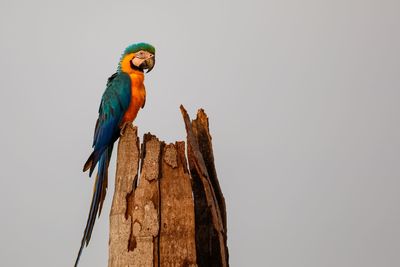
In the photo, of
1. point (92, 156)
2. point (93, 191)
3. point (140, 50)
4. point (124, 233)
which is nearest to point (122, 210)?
point (124, 233)

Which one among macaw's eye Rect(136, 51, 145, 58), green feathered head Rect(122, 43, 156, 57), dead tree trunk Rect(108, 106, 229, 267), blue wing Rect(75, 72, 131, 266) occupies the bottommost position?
dead tree trunk Rect(108, 106, 229, 267)

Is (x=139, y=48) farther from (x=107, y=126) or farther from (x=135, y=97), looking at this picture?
(x=107, y=126)

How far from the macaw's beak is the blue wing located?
12.6 inches

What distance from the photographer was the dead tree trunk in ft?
→ 12.0

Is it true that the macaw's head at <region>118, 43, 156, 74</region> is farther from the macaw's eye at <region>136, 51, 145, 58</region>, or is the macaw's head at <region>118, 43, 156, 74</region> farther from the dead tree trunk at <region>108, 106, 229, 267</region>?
the dead tree trunk at <region>108, 106, 229, 267</region>

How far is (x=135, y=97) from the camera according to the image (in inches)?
264

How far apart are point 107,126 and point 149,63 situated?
128 cm

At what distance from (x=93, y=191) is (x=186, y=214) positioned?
4.72ft

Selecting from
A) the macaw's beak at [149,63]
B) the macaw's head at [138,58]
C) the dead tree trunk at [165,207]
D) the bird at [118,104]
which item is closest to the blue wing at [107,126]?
the bird at [118,104]

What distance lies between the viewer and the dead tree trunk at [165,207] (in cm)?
364

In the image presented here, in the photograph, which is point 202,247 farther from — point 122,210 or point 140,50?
point 140,50

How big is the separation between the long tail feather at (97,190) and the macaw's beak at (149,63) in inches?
65.3

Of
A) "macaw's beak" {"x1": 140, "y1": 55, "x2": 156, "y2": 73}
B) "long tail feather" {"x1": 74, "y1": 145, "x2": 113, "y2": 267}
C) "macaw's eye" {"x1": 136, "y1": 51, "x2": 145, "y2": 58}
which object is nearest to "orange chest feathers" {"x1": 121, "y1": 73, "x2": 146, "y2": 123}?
"macaw's beak" {"x1": 140, "y1": 55, "x2": 156, "y2": 73}

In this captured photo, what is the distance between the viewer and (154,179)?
3.87m
